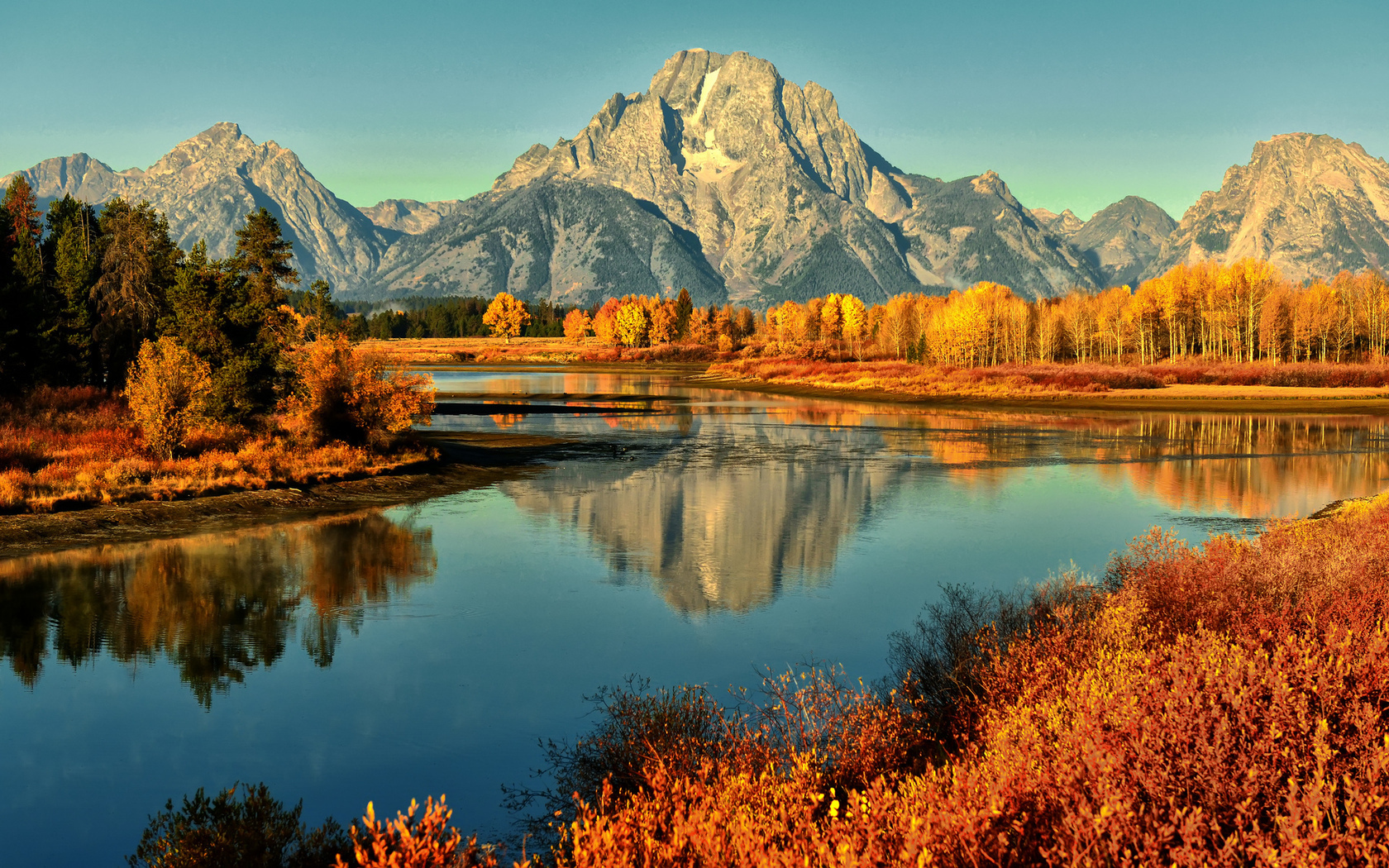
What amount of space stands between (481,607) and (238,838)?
10.8 meters

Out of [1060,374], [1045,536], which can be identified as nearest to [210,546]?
[1045,536]

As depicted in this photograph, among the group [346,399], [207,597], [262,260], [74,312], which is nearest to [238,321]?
[262,260]

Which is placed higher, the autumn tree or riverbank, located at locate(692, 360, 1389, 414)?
the autumn tree

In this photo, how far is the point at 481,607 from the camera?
19.1 meters

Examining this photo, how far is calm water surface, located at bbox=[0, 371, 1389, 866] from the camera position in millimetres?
11594

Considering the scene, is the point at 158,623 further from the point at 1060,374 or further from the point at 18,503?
the point at 1060,374

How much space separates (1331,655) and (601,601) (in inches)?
561

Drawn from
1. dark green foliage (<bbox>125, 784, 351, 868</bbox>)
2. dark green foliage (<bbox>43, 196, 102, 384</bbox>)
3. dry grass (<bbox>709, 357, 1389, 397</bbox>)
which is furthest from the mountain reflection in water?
dark green foliage (<bbox>43, 196, 102, 384</bbox>)

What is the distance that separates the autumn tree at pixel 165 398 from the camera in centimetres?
3357

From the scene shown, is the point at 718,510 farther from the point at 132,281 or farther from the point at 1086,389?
the point at 1086,389

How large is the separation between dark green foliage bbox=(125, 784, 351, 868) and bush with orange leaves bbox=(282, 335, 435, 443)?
31009mm

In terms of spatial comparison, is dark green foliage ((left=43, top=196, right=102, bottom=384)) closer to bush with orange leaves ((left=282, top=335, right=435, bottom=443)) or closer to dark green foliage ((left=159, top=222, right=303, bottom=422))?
dark green foliage ((left=159, top=222, right=303, bottom=422))

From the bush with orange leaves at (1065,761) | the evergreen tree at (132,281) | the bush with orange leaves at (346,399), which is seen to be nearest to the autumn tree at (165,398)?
the bush with orange leaves at (346,399)

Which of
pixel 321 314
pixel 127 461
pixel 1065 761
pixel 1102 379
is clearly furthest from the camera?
pixel 1102 379
